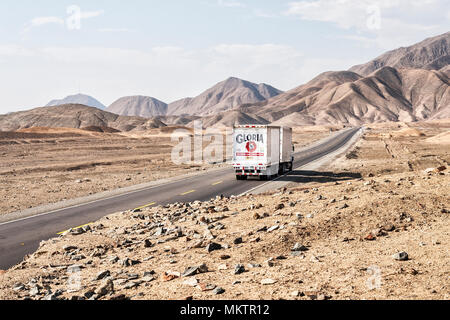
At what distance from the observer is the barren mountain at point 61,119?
17025cm

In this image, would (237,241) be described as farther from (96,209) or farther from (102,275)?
(96,209)

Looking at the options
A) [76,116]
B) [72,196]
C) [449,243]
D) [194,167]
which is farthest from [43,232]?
[76,116]

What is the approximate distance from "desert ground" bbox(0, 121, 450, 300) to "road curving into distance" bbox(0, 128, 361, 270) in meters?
1.16

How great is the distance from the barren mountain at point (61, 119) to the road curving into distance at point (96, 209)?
5765 inches

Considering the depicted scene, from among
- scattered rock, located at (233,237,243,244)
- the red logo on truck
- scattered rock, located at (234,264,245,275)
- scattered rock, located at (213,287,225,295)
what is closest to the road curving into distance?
the red logo on truck

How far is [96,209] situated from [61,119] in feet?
550

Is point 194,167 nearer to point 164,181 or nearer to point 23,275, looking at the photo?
point 164,181

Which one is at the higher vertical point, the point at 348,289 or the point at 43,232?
the point at 348,289

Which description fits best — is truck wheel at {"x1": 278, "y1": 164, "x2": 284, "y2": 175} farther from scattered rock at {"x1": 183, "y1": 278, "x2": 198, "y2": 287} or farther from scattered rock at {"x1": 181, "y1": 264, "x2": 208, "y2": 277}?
scattered rock at {"x1": 183, "y1": 278, "x2": 198, "y2": 287}

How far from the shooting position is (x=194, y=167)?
141 feet

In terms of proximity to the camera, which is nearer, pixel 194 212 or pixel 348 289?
pixel 348 289

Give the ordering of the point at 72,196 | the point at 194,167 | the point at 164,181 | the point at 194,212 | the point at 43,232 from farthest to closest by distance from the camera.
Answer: the point at 194,167, the point at 164,181, the point at 72,196, the point at 194,212, the point at 43,232

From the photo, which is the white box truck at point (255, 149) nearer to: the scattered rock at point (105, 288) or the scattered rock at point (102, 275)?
the scattered rock at point (102, 275)
